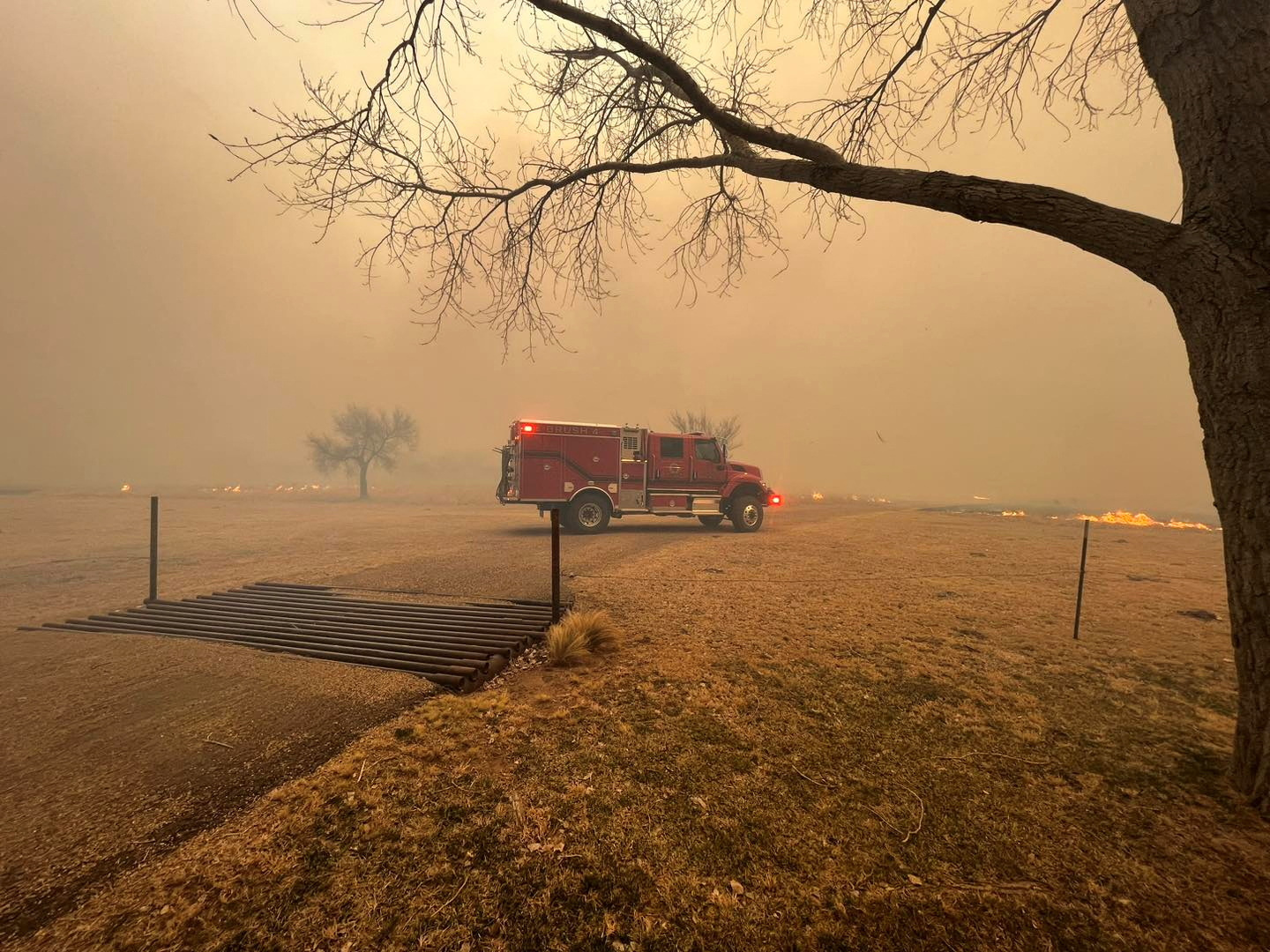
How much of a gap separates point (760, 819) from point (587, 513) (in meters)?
11.2

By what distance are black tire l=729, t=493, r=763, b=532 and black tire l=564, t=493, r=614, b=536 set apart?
12.2 ft

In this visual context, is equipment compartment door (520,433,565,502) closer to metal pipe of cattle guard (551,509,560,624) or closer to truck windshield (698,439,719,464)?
truck windshield (698,439,719,464)

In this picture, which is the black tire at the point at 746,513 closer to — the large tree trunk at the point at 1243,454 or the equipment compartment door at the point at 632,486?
the equipment compartment door at the point at 632,486

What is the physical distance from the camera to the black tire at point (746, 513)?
14.1 metres

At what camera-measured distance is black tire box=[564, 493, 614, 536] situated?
12992 millimetres

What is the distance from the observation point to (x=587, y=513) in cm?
1320

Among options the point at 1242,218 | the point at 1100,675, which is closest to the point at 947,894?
the point at 1242,218

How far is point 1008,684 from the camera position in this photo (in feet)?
12.2

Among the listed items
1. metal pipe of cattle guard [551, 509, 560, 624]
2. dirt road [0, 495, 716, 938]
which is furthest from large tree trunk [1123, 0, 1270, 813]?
dirt road [0, 495, 716, 938]

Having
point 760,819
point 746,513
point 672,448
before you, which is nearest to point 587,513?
point 672,448

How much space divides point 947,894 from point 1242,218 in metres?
3.23

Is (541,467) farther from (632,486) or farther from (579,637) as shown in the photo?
(579,637)

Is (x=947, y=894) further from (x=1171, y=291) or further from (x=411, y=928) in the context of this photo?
(x=1171, y=291)

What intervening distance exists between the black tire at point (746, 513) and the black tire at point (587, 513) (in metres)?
3.72
